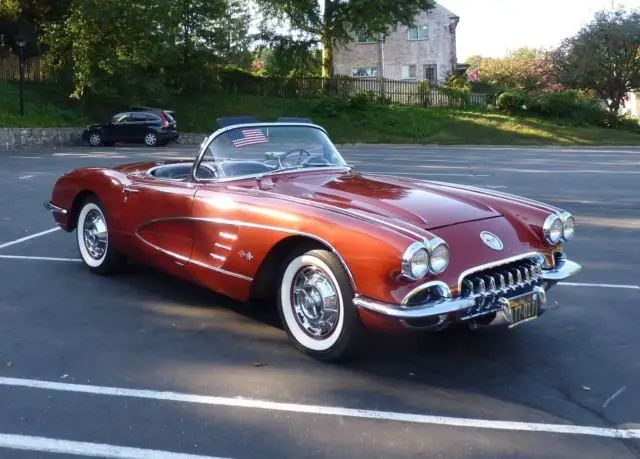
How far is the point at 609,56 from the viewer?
3838 cm

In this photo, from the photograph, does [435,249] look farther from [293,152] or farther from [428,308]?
[293,152]

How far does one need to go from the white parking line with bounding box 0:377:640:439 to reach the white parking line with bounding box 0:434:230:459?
0.57m

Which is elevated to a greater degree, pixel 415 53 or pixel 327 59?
pixel 415 53

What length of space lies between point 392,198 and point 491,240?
2.43 ft

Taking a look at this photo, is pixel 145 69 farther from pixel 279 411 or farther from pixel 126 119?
pixel 279 411

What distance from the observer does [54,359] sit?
15.0 ft

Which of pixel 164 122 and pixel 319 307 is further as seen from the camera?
pixel 164 122

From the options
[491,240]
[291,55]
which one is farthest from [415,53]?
[491,240]

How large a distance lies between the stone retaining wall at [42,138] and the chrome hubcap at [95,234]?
53.9 feet

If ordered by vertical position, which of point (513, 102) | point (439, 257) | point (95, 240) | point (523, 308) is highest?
point (513, 102)

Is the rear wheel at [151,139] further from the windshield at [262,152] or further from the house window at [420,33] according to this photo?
the house window at [420,33]

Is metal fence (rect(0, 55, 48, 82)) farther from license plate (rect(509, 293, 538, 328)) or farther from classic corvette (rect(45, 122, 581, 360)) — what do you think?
license plate (rect(509, 293, 538, 328))

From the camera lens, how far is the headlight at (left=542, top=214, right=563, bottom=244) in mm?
4770

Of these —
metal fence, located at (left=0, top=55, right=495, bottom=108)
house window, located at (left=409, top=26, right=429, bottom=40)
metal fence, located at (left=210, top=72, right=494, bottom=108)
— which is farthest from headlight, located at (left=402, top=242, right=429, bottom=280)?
house window, located at (left=409, top=26, right=429, bottom=40)
